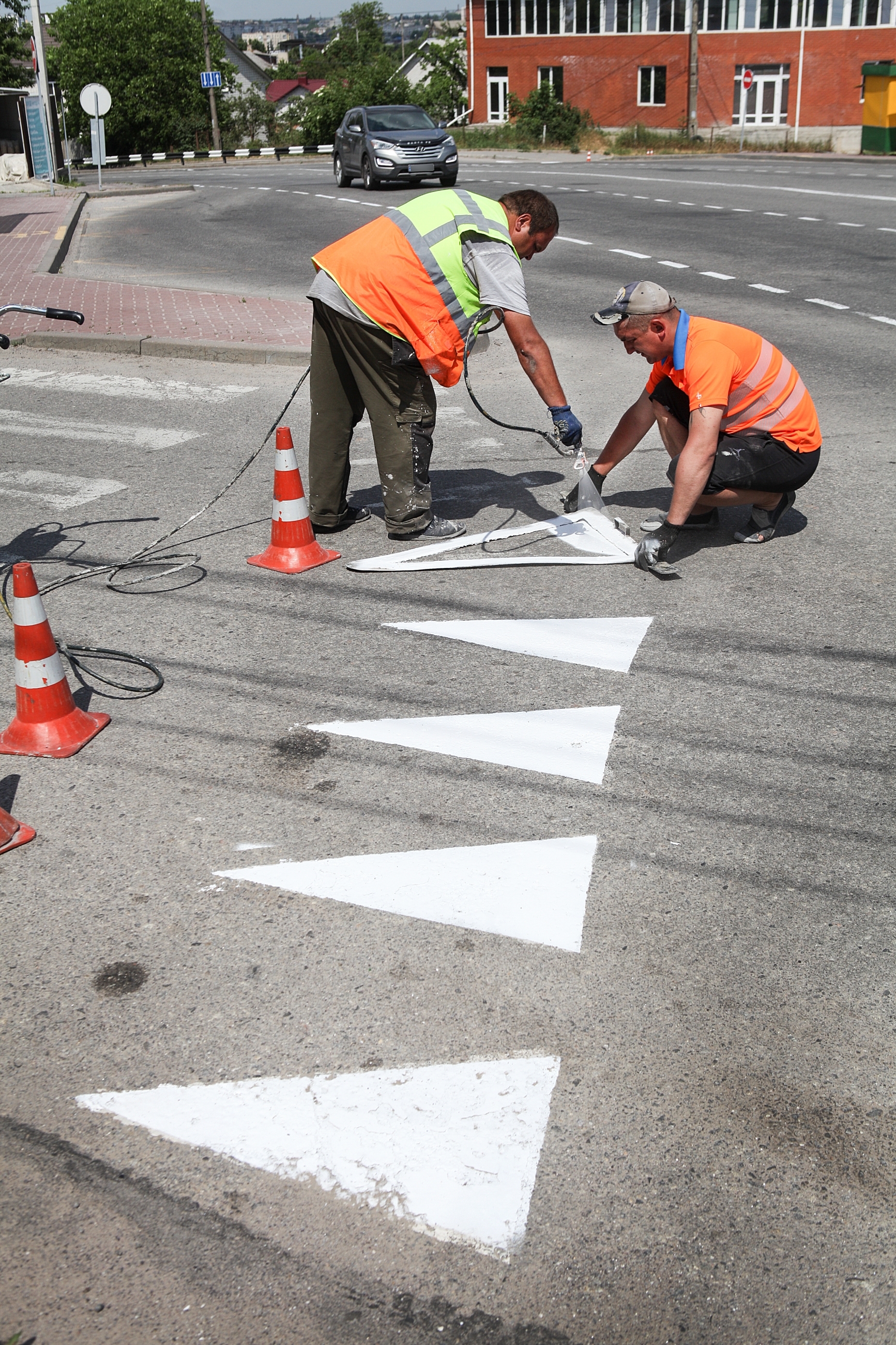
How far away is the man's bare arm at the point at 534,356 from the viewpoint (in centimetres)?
531

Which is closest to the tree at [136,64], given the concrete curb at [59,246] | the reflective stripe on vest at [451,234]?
the concrete curb at [59,246]

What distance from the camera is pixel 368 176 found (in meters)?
26.3

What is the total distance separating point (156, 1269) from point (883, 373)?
28.0 ft

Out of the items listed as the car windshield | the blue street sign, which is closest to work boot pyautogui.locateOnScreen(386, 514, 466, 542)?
the car windshield

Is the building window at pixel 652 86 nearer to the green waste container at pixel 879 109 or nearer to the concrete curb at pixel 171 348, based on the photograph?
the green waste container at pixel 879 109

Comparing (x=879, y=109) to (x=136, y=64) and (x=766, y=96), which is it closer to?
(x=766, y=96)

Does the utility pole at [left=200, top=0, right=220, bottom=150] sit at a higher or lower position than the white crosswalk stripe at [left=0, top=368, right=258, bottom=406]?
higher

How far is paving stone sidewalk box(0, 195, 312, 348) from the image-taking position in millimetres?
11094

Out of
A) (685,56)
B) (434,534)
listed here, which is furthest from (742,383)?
(685,56)

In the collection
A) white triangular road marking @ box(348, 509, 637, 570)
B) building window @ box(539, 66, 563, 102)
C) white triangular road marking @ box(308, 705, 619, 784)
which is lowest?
white triangular road marking @ box(308, 705, 619, 784)

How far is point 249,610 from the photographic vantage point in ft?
17.5

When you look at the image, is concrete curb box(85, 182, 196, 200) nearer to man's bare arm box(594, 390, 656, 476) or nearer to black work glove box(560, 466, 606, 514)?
black work glove box(560, 466, 606, 514)

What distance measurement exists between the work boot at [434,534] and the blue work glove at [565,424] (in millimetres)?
811

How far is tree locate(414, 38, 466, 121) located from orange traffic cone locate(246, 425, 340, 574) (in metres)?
62.8
